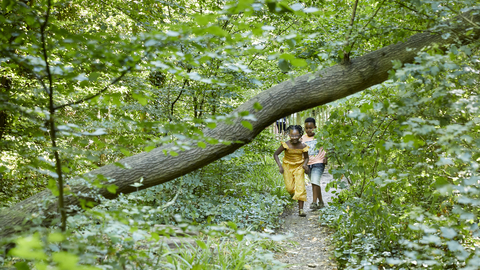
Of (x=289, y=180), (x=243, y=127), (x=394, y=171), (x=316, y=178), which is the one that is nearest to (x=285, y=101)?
(x=243, y=127)

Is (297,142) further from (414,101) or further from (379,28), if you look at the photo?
(414,101)

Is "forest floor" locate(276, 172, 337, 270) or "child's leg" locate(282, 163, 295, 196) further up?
"child's leg" locate(282, 163, 295, 196)

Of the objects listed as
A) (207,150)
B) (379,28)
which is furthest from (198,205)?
(379,28)

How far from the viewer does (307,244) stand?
4.82 metres

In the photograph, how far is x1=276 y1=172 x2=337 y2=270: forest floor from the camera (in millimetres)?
4055

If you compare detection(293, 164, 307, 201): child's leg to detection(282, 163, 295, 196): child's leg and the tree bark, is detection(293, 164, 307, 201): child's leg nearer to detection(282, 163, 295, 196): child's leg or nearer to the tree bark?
detection(282, 163, 295, 196): child's leg

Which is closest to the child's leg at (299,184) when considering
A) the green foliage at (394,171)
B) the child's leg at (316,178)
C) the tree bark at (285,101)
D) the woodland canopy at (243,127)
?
the child's leg at (316,178)

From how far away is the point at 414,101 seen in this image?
219cm

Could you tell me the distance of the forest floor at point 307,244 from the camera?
4.05 m

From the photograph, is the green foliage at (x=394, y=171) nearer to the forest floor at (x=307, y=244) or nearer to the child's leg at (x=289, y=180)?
the forest floor at (x=307, y=244)

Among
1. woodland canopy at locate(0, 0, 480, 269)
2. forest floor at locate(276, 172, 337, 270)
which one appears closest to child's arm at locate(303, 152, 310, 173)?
forest floor at locate(276, 172, 337, 270)

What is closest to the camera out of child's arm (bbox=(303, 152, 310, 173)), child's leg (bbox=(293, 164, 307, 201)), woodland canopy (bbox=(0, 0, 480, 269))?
woodland canopy (bbox=(0, 0, 480, 269))

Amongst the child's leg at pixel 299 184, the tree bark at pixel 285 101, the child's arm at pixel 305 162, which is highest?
the tree bark at pixel 285 101

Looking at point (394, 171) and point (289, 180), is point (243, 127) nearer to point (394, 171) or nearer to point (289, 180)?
point (394, 171)
